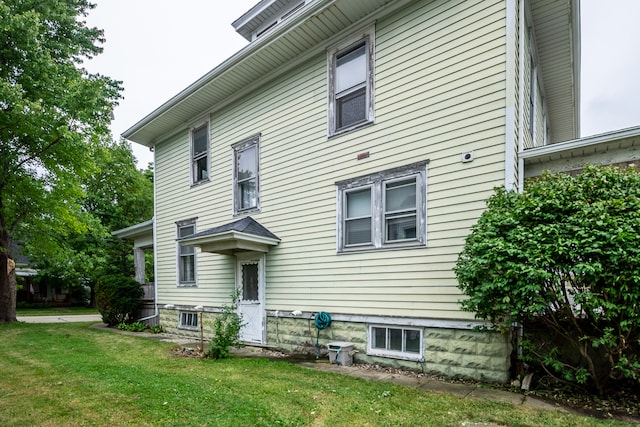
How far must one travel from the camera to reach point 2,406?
450cm

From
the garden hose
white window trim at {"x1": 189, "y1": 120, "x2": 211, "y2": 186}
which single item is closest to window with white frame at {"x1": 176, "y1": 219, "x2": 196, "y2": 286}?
white window trim at {"x1": 189, "y1": 120, "x2": 211, "y2": 186}

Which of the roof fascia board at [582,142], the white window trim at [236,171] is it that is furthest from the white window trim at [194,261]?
the roof fascia board at [582,142]

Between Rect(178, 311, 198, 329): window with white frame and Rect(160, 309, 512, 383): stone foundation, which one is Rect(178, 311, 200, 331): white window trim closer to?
Rect(178, 311, 198, 329): window with white frame

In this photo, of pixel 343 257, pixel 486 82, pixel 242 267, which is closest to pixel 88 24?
pixel 242 267

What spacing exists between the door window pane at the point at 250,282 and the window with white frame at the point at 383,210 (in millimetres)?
2654

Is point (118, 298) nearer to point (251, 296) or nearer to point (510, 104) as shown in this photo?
point (251, 296)

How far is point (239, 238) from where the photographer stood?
7781mm

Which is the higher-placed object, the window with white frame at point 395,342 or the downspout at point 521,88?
the downspout at point 521,88

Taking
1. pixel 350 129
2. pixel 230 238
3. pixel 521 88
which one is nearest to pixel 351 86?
pixel 350 129

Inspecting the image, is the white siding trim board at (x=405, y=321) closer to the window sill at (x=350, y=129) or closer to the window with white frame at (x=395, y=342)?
the window with white frame at (x=395, y=342)

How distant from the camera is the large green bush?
12328 millimetres

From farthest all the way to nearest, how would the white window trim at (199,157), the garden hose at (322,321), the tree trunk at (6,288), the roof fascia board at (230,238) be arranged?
the tree trunk at (6,288) → the white window trim at (199,157) → the roof fascia board at (230,238) → the garden hose at (322,321)

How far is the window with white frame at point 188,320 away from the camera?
10605 mm

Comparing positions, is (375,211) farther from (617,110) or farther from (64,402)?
(617,110)
